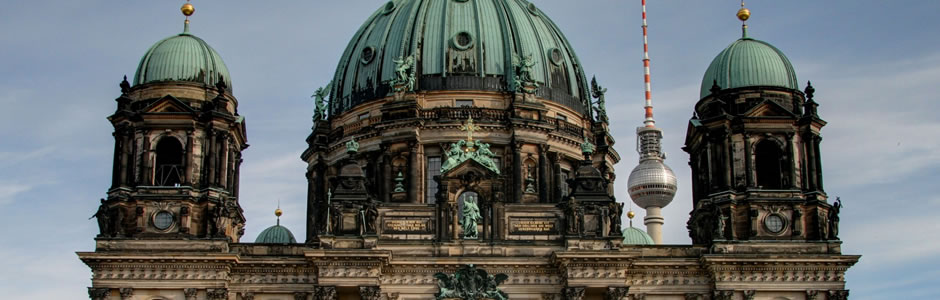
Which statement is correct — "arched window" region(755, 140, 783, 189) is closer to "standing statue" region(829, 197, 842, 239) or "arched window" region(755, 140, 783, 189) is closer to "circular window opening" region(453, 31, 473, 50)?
"standing statue" region(829, 197, 842, 239)

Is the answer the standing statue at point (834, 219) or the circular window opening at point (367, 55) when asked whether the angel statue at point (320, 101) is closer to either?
the circular window opening at point (367, 55)

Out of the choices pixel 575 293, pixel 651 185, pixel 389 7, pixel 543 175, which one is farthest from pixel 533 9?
pixel 651 185

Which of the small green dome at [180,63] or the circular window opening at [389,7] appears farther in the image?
the circular window opening at [389,7]

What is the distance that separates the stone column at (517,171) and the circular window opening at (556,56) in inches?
249

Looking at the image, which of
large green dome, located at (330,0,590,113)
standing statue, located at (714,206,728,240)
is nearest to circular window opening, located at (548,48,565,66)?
large green dome, located at (330,0,590,113)

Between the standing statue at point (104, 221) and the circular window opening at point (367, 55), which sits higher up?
the circular window opening at point (367, 55)

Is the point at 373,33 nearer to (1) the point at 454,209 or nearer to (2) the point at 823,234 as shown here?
(1) the point at 454,209

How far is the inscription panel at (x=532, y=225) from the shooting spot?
2191 inches

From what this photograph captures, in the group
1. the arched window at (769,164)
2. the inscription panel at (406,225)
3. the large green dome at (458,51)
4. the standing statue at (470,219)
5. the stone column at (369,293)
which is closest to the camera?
the stone column at (369,293)

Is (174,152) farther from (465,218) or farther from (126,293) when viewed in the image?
(465,218)

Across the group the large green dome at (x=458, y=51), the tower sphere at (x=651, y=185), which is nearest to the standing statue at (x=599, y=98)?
the large green dome at (x=458, y=51)

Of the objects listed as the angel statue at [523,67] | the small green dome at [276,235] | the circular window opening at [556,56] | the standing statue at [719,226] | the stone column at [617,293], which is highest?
the circular window opening at [556,56]

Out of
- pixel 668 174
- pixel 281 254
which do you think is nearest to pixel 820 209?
pixel 281 254

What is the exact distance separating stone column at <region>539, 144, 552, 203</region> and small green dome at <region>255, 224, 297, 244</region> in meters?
12.8
